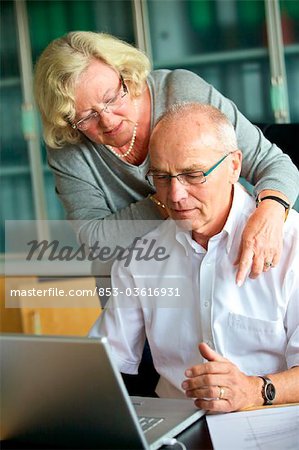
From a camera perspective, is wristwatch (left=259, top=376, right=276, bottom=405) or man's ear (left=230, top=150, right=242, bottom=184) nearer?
wristwatch (left=259, top=376, right=276, bottom=405)

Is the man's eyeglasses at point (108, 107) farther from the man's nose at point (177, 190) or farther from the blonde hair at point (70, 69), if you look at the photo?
the man's nose at point (177, 190)

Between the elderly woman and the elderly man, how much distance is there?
129 mm

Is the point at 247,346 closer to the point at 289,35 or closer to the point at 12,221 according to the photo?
the point at 289,35

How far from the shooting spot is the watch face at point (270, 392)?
149 centimetres

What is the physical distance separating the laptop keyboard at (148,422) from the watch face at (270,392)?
20 cm

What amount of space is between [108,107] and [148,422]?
0.81 metres

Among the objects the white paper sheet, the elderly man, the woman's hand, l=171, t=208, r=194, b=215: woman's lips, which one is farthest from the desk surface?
l=171, t=208, r=194, b=215: woman's lips

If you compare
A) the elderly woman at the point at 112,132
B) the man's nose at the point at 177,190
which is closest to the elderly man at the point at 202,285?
the man's nose at the point at 177,190

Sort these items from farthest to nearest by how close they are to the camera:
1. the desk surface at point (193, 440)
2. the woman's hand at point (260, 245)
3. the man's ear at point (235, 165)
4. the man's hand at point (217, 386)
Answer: the man's ear at point (235, 165) → the woman's hand at point (260, 245) → the man's hand at point (217, 386) → the desk surface at point (193, 440)

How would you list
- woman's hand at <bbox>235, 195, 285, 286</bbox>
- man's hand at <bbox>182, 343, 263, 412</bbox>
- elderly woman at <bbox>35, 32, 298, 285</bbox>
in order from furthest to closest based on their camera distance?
1. elderly woman at <bbox>35, 32, 298, 285</bbox>
2. woman's hand at <bbox>235, 195, 285, 286</bbox>
3. man's hand at <bbox>182, 343, 263, 412</bbox>

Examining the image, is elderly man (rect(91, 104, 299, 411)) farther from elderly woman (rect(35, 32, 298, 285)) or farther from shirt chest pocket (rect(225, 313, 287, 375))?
elderly woman (rect(35, 32, 298, 285))

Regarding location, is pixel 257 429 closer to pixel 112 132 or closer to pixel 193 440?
pixel 193 440

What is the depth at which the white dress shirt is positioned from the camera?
1.71 m

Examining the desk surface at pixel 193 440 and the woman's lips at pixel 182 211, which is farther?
the woman's lips at pixel 182 211
